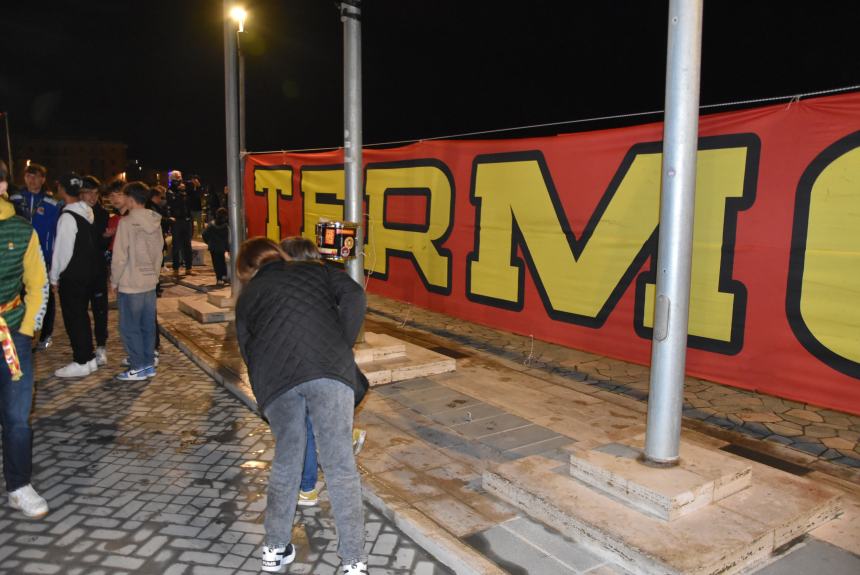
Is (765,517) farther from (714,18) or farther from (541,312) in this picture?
(714,18)

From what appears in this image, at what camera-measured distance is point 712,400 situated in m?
6.13

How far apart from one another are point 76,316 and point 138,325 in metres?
0.63

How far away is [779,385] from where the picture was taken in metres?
5.61

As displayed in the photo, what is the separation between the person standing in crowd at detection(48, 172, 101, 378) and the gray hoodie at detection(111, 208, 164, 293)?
0.42 meters

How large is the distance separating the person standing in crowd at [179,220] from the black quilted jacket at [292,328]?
36.9 ft

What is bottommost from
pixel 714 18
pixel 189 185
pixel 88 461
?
pixel 88 461

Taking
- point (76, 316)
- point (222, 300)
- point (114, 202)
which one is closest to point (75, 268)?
point (76, 316)

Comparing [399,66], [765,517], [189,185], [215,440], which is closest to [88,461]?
[215,440]

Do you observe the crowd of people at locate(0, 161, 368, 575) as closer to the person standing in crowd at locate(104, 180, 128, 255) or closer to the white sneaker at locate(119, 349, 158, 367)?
the person standing in crowd at locate(104, 180, 128, 255)

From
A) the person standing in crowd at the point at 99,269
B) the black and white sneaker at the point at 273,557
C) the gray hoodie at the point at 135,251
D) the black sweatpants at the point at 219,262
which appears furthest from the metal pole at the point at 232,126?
the black and white sneaker at the point at 273,557

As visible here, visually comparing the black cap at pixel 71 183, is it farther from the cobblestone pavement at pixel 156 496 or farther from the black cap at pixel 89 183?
the cobblestone pavement at pixel 156 496

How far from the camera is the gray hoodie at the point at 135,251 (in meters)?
6.41

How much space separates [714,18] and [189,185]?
14.7m

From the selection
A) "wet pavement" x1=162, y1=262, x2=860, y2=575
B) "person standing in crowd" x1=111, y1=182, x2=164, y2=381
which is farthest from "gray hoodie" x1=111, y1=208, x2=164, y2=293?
"wet pavement" x1=162, y1=262, x2=860, y2=575
